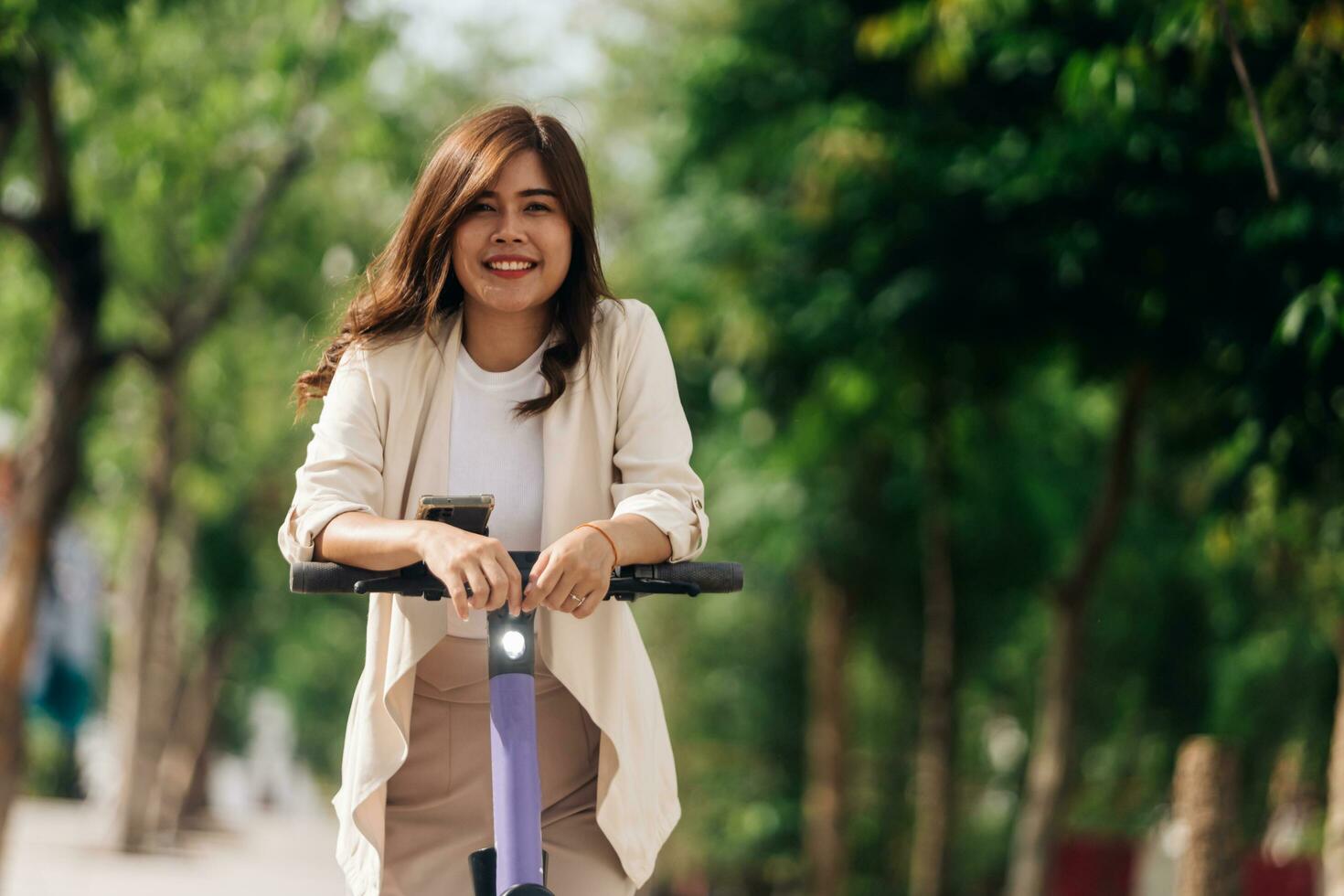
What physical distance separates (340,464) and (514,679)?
45cm

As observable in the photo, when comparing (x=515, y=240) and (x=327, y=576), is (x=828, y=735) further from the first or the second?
(x=327, y=576)

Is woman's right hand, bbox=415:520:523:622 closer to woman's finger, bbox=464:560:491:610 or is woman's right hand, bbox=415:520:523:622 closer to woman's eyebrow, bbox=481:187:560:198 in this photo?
woman's finger, bbox=464:560:491:610

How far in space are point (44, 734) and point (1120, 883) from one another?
81.5 ft

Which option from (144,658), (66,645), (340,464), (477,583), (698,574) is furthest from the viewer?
(66,645)

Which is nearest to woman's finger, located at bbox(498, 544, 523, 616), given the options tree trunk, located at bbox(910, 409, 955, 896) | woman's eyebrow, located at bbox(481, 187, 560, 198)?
woman's eyebrow, located at bbox(481, 187, 560, 198)

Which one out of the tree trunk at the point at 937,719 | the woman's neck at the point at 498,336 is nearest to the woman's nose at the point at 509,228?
the woman's neck at the point at 498,336

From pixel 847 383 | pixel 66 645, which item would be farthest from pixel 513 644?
pixel 66 645

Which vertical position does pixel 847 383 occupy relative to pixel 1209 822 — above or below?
above

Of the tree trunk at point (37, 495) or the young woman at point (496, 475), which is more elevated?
the tree trunk at point (37, 495)

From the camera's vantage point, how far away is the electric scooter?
2.34 meters

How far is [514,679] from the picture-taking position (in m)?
2.42

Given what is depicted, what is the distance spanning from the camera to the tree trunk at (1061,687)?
13.3m

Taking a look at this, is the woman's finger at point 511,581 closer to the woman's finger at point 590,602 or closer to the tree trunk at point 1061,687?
→ the woman's finger at point 590,602

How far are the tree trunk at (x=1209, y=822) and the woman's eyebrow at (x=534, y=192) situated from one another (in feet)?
23.2
